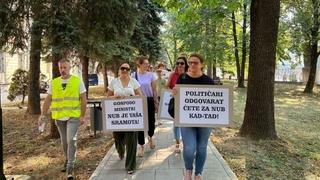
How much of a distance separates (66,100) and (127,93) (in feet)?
3.38

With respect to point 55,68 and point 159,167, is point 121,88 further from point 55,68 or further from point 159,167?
point 55,68

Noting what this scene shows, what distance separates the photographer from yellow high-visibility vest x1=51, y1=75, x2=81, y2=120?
6.86m

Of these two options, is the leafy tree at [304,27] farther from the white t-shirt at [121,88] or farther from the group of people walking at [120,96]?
the white t-shirt at [121,88]

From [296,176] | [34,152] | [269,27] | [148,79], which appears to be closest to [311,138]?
[269,27]

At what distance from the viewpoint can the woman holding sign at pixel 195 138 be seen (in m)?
6.10

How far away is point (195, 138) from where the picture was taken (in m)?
6.21

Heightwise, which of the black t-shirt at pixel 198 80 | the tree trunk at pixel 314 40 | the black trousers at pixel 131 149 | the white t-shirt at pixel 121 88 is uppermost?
the tree trunk at pixel 314 40

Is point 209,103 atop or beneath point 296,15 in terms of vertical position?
beneath

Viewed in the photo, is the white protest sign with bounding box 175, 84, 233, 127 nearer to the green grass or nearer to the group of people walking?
the group of people walking

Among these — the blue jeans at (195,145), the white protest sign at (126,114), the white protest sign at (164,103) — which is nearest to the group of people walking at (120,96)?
the blue jeans at (195,145)

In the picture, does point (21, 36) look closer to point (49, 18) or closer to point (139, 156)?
point (49, 18)

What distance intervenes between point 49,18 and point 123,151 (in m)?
4.73

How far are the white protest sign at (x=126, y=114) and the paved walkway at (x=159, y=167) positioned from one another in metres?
0.71

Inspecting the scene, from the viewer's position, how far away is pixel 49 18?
11062 mm
